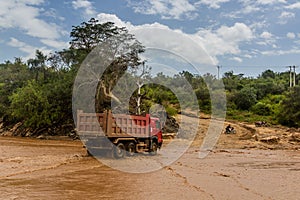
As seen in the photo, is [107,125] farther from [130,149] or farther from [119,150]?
[130,149]

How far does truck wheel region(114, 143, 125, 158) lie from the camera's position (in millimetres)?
16594

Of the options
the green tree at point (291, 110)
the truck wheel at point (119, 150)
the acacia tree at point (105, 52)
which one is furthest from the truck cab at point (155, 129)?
the green tree at point (291, 110)

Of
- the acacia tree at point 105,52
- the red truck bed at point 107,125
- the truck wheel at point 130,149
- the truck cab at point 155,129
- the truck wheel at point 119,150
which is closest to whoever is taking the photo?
the red truck bed at point 107,125

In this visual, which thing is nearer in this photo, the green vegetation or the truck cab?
the truck cab

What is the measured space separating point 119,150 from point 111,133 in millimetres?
1016

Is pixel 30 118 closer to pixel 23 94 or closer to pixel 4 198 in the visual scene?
pixel 23 94

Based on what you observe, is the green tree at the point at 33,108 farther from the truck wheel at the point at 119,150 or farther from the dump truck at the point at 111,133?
the truck wheel at the point at 119,150

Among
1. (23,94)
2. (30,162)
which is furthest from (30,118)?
(30,162)

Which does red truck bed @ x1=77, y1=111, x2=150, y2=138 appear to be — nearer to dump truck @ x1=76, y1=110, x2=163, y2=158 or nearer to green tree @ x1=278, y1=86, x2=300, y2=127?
dump truck @ x1=76, y1=110, x2=163, y2=158

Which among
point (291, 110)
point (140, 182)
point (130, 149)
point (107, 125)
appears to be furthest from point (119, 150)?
point (291, 110)

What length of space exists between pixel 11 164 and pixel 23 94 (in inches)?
1010

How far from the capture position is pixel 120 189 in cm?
930

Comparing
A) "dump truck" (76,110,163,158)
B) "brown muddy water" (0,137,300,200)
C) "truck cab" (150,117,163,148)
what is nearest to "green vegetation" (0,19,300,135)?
"truck cab" (150,117,163,148)

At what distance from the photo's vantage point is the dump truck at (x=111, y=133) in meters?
16.2
